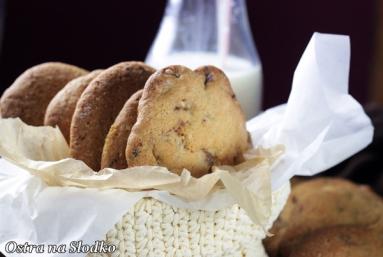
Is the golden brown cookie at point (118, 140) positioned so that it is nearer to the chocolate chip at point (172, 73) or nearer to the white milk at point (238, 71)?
the chocolate chip at point (172, 73)

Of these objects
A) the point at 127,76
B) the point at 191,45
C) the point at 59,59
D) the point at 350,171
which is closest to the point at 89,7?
the point at 59,59

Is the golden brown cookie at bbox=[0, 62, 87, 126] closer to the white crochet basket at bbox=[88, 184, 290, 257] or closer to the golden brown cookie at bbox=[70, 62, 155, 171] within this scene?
the golden brown cookie at bbox=[70, 62, 155, 171]

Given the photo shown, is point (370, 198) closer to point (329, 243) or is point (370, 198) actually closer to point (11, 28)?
point (329, 243)

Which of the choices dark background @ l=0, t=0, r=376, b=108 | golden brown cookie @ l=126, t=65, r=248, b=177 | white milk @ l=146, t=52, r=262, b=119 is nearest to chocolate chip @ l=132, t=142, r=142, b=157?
golden brown cookie @ l=126, t=65, r=248, b=177

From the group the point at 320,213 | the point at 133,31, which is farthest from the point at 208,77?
the point at 133,31

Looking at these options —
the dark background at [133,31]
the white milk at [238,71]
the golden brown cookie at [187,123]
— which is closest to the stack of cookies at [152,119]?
the golden brown cookie at [187,123]

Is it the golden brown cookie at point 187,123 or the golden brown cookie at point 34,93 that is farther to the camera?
the golden brown cookie at point 34,93
